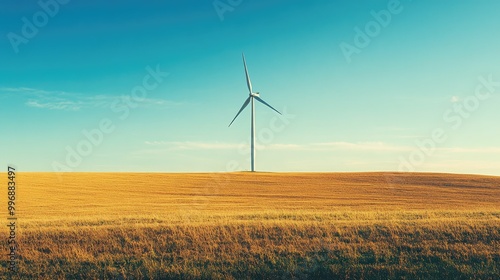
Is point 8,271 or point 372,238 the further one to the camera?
point 372,238

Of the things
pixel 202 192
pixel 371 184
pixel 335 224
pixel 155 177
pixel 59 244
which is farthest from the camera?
pixel 155 177

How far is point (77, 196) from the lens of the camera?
5484 cm

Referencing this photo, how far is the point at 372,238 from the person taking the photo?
19078mm

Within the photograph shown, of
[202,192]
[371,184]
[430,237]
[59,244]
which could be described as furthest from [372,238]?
[371,184]

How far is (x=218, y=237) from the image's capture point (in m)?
19.3

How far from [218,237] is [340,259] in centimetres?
582

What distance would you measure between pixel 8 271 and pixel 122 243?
180 inches

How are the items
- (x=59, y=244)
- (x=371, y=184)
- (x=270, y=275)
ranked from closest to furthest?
(x=270, y=275), (x=59, y=244), (x=371, y=184)

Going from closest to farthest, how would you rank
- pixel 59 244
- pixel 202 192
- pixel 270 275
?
pixel 270 275 → pixel 59 244 → pixel 202 192

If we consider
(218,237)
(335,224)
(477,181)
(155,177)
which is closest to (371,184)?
(477,181)

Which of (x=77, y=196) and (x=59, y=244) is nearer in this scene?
(x=59, y=244)

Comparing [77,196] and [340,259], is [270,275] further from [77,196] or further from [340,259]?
[77,196]

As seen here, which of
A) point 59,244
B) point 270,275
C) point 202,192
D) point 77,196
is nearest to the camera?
point 270,275

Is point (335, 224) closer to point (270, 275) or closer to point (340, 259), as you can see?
point (340, 259)
